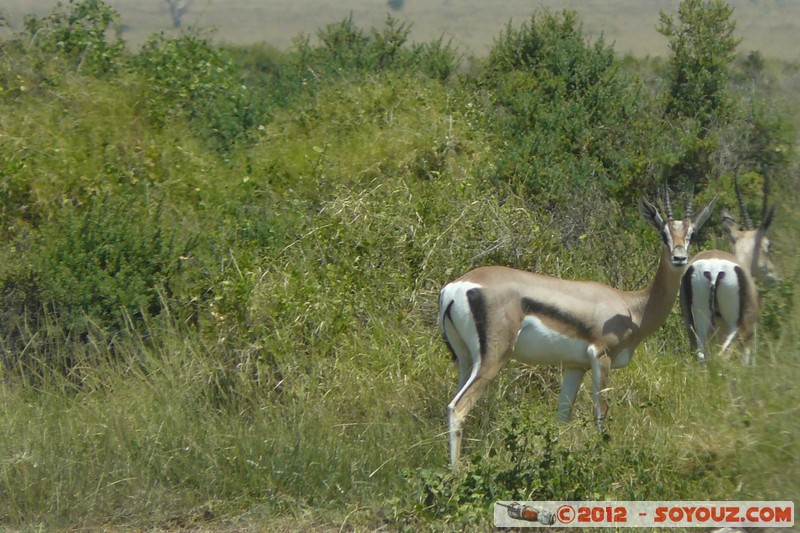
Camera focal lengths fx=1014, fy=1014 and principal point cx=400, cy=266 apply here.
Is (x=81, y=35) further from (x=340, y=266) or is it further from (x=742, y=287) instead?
(x=742, y=287)

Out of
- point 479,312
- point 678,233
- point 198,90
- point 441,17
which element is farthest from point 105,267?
point 441,17

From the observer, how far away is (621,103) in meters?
11.5


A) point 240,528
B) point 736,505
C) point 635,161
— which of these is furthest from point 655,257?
point 240,528

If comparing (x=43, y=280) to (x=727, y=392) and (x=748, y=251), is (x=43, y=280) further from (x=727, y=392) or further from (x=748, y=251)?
(x=748, y=251)

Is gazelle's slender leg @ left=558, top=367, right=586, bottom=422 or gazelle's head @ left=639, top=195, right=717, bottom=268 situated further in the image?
gazelle's slender leg @ left=558, top=367, right=586, bottom=422

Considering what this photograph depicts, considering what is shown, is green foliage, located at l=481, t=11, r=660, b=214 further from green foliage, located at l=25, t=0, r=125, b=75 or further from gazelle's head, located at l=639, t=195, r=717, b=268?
green foliage, located at l=25, t=0, r=125, b=75

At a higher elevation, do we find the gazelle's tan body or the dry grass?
the dry grass

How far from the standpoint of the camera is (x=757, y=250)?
8469 millimetres

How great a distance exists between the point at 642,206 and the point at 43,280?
176 inches

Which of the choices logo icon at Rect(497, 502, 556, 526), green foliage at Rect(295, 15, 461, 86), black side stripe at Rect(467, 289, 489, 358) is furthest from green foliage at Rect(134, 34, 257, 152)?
logo icon at Rect(497, 502, 556, 526)

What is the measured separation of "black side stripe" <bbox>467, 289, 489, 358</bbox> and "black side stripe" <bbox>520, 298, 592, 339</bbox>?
27 centimetres

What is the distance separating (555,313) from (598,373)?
45cm

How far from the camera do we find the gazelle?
6086mm

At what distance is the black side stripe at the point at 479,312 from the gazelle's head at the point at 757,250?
3.30 m
